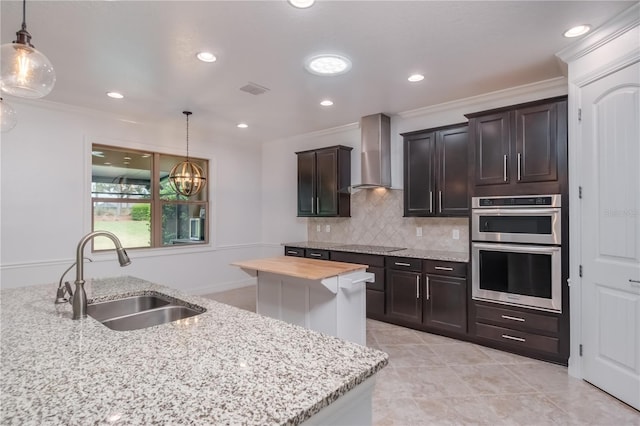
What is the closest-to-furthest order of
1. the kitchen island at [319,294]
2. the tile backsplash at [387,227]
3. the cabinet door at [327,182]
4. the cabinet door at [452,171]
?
the kitchen island at [319,294] < the cabinet door at [452,171] < the tile backsplash at [387,227] < the cabinet door at [327,182]

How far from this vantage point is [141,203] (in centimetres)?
502

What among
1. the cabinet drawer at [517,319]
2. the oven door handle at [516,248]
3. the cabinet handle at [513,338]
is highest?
the oven door handle at [516,248]

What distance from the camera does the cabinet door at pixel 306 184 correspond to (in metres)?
5.23

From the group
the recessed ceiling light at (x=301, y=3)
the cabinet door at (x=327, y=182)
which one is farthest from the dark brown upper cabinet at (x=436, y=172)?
the recessed ceiling light at (x=301, y=3)

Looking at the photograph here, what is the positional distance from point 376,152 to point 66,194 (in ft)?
13.0

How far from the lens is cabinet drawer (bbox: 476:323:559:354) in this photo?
295 centimetres

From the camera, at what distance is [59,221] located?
162 inches

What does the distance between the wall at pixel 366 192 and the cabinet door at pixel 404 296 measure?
2.18 ft

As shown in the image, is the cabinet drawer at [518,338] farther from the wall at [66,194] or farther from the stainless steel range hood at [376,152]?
the wall at [66,194]

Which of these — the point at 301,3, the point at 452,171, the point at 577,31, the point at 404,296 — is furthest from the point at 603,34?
the point at 404,296

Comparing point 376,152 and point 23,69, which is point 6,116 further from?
point 376,152

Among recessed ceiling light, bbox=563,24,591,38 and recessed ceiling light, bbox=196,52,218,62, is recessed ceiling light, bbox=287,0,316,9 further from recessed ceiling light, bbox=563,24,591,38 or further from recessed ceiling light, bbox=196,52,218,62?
recessed ceiling light, bbox=563,24,591,38

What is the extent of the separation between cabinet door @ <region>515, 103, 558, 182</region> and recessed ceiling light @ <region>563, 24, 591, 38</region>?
1.95 ft

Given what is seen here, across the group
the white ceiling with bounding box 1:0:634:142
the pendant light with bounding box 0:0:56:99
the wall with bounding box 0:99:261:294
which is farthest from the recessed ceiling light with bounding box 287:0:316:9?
the wall with bounding box 0:99:261:294
